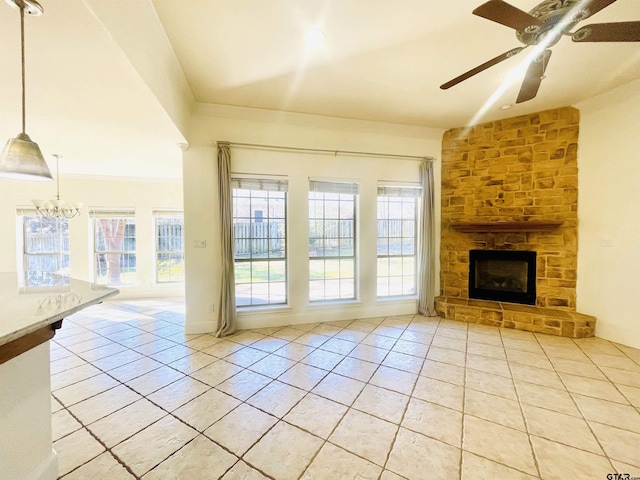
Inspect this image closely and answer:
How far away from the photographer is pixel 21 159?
1537 millimetres

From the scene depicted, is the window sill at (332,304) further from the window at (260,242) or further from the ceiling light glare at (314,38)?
the ceiling light glare at (314,38)

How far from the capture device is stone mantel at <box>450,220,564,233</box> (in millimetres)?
3564

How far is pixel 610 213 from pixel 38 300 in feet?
17.7

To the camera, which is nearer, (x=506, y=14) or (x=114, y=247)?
(x=506, y=14)

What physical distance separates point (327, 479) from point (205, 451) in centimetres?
77

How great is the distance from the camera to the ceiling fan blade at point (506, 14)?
4.59 feet

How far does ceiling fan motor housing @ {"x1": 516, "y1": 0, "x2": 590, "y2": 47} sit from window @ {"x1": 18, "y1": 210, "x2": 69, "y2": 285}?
7.58 m

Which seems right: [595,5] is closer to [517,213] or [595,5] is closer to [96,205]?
[517,213]

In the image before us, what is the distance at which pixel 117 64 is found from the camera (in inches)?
68.4

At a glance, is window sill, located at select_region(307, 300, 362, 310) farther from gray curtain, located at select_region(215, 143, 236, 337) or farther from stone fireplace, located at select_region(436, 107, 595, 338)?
stone fireplace, located at select_region(436, 107, 595, 338)

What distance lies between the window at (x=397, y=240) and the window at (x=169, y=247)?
4.40 meters

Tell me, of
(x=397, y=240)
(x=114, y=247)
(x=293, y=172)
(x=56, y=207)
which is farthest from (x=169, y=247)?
(x=397, y=240)

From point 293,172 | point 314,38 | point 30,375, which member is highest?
point 314,38

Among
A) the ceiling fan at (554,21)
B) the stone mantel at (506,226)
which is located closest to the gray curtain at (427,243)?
the stone mantel at (506,226)
